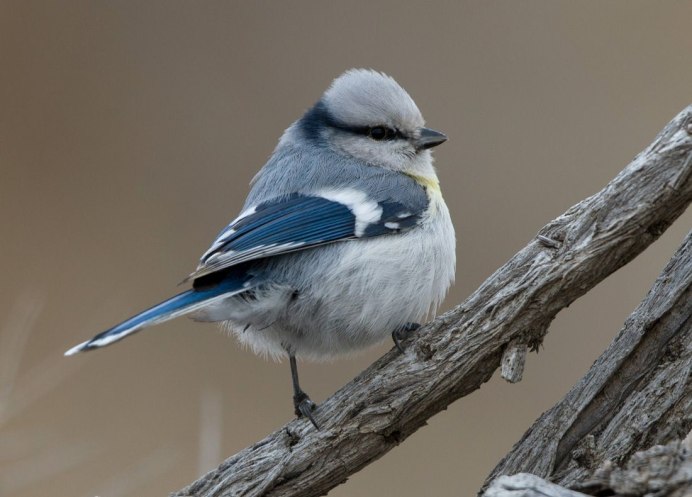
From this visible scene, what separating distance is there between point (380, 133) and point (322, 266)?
630mm

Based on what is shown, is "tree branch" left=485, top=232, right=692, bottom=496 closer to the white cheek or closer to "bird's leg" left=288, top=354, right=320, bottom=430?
"bird's leg" left=288, top=354, right=320, bottom=430

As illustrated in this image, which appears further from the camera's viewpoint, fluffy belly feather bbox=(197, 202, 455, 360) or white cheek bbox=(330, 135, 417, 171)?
white cheek bbox=(330, 135, 417, 171)

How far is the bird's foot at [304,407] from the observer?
198cm

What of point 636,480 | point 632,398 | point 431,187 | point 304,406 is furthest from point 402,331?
point 636,480

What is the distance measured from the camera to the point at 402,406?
72.6 inches

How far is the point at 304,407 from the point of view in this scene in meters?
2.07

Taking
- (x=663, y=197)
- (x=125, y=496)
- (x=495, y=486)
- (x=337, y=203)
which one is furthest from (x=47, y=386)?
(x=663, y=197)

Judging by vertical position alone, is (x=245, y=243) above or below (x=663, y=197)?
above

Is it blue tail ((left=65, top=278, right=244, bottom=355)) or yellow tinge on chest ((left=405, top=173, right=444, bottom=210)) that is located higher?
blue tail ((left=65, top=278, right=244, bottom=355))

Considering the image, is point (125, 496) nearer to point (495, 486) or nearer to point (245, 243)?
point (245, 243)

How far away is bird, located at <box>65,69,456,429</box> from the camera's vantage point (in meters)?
2.15

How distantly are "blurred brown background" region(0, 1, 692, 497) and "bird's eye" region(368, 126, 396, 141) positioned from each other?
107 cm

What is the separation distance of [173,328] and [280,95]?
1.13m

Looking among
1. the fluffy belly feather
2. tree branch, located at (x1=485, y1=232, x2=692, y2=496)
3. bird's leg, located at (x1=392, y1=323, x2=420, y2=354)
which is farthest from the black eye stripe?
tree branch, located at (x1=485, y1=232, x2=692, y2=496)
